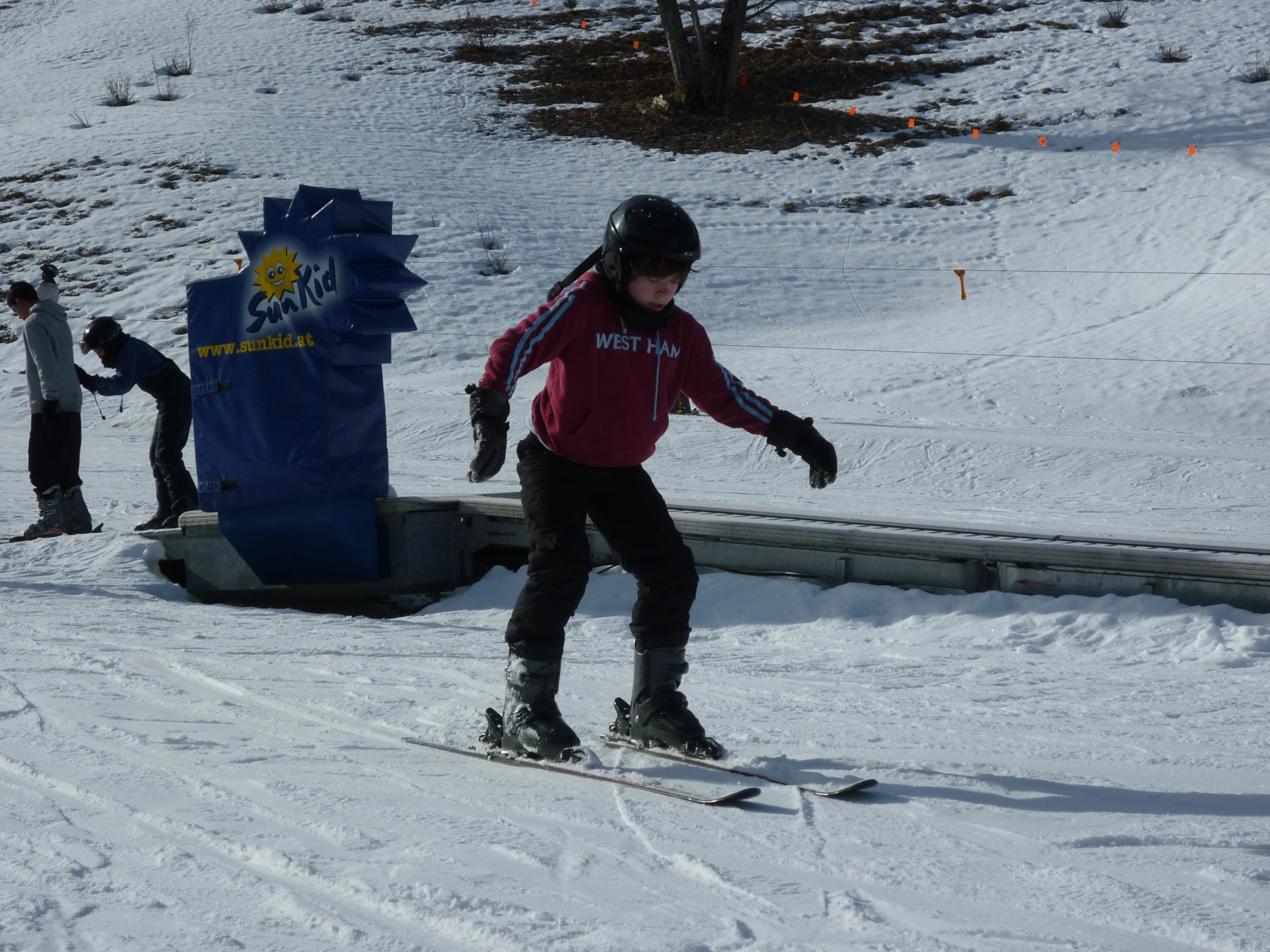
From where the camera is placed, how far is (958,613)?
5328mm

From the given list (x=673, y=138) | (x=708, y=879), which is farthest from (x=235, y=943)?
(x=673, y=138)

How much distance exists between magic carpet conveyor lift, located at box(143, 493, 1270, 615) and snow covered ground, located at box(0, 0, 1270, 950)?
6.1 inches

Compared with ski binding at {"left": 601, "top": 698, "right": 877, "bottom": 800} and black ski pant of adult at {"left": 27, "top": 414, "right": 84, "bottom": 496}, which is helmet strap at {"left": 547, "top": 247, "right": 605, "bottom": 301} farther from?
black ski pant of adult at {"left": 27, "top": 414, "right": 84, "bottom": 496}

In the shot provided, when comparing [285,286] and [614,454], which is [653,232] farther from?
[285,286]

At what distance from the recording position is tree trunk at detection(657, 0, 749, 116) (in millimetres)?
22953

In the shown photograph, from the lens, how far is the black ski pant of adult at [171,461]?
8.27m

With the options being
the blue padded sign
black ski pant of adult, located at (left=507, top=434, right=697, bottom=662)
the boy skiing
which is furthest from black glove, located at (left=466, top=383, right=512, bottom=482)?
the blue padded sign

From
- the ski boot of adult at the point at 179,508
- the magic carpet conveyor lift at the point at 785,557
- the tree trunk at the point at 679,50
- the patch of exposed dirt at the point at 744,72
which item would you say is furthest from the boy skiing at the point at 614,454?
the tree trunk at the point at 679,50

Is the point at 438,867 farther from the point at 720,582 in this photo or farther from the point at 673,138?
the point at 673,138

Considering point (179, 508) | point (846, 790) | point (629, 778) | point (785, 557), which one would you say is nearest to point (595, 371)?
point (629, 778)

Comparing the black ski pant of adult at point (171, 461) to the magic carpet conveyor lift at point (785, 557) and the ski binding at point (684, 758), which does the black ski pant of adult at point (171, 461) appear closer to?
the magic carpet conveyor lift at point (785, 557)

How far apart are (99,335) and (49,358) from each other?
1.15 ft

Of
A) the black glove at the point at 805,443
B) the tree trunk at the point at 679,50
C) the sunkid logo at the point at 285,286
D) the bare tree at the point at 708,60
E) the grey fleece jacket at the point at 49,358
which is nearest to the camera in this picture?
the black glove at the point at 805,443

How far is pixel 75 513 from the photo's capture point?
8.30m
